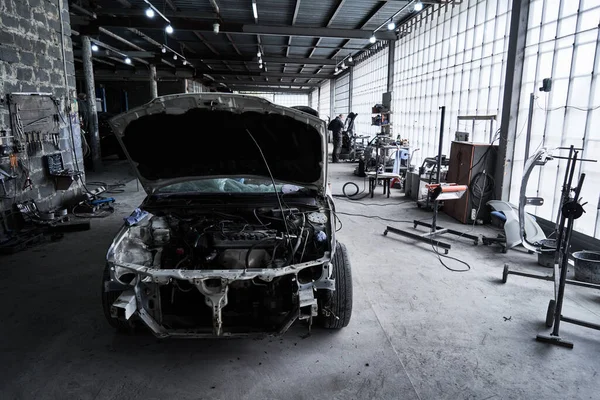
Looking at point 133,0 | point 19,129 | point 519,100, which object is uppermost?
point 133,0

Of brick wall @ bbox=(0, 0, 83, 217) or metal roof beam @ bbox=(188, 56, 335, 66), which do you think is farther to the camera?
metal roof beam @ bbox=(188, 56, 335, 66)

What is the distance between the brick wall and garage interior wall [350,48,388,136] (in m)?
10.2

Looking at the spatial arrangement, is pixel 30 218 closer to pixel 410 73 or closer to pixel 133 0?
pixel 133 0

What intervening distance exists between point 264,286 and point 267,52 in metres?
15.1

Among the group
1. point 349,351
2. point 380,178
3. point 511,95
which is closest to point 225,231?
point 349,351

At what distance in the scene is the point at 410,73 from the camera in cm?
1165

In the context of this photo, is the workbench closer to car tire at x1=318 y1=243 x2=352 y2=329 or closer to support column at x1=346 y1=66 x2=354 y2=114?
car tire at x1=318 y1=243 x2=352 y2=329

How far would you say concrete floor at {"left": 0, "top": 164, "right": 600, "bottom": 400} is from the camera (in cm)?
245

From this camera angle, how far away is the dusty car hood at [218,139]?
280 cm

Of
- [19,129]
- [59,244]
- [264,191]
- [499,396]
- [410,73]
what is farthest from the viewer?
[410,73]

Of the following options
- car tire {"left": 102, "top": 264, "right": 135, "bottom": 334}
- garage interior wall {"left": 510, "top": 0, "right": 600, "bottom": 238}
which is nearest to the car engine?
car tire {"left": 102, "top": 264, "right": 135, "bottom": 334}

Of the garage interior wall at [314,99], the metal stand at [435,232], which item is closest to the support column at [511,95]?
the metal stand at [435,232]

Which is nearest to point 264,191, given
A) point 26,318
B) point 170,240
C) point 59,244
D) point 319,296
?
point 170,240

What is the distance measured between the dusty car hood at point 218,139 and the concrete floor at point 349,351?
129cm
